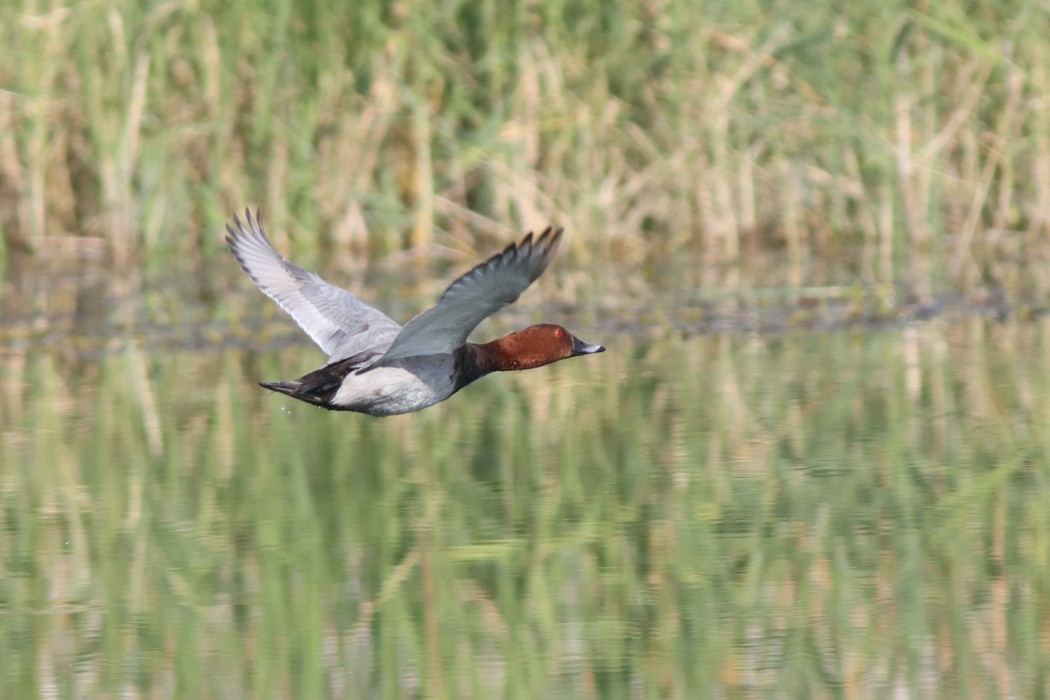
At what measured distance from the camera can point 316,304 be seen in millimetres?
7016

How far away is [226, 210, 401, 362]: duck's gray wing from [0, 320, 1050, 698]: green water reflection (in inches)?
20.8

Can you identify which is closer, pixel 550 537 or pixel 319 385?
pixel 550 537

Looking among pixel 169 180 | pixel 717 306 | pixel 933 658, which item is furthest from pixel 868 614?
pixel 169 180

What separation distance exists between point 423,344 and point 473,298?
459 mm

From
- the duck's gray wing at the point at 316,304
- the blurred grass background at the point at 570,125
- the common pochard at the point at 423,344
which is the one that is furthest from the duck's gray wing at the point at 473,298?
the blurred grass background at the point at 570,125

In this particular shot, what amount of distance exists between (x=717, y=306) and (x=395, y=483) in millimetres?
4573

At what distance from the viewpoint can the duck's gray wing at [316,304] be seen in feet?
21.8

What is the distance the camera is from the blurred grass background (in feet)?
39.7

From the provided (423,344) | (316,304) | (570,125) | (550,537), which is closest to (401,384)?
(423,344)

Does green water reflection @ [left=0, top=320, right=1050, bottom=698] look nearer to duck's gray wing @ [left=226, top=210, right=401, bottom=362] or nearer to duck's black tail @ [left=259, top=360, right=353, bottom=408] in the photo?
duck's black tail @ [left=259, top=360, right=353, bottom=408]

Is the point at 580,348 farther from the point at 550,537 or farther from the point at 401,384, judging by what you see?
the point at 550,537

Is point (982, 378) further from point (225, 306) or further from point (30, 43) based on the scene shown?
point (30, 43)

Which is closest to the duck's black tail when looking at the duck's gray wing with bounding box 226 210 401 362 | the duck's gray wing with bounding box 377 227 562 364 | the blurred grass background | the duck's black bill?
the duck's gray wing with bounding box 377 227 562 364

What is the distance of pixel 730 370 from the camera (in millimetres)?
9070
